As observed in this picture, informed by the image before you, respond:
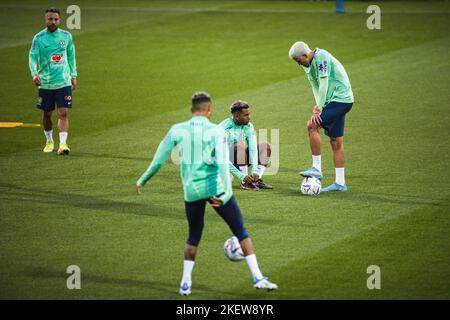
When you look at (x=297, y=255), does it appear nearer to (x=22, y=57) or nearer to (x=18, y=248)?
(x=18, y=248)

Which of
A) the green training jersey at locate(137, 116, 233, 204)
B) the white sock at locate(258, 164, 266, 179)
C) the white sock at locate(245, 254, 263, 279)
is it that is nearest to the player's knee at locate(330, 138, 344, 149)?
the white sock at locate(258, 164, 266, 179)

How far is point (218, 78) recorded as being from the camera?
81.7 ft

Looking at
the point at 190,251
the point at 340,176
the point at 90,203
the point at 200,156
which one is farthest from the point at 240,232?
the point at 340,176

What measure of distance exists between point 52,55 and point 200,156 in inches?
311

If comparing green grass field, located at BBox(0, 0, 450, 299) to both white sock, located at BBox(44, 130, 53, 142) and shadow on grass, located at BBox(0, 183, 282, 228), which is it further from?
white sock, located at BBox(44, 130, 53, 142)

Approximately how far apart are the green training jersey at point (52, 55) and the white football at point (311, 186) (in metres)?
5.37

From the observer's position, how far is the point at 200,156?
1023cm

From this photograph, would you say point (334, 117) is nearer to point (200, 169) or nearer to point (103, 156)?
point (103, 156)

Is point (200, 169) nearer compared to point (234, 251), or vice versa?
point (200, 169)

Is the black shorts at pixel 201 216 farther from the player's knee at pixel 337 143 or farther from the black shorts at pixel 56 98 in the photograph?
the black shorts at pixel 56 98

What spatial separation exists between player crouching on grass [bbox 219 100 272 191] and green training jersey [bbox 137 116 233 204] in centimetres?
403

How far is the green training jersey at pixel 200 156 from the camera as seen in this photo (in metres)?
10.2

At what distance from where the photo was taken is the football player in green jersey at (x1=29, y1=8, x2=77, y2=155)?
57.1 feet

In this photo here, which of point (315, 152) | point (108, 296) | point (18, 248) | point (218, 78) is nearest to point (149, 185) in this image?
point (315, 152)
